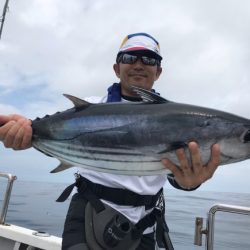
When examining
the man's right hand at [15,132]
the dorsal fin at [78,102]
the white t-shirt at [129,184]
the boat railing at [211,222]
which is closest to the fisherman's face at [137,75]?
the dorsal fin at [78,102]

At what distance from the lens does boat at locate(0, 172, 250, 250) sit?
3541 mm

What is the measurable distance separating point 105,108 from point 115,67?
3.33ft

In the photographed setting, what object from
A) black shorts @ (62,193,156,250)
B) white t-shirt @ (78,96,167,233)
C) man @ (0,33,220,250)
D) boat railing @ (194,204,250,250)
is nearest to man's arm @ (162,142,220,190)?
man @ (0,33,220,250)

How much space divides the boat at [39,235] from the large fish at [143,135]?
148 cm

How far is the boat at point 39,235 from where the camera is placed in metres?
3.54

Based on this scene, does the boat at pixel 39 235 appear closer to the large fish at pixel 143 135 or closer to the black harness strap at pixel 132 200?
the black harness strap at pixel 132 200

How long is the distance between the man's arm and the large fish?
0.11ft

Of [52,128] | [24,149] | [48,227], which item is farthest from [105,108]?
[48,227]

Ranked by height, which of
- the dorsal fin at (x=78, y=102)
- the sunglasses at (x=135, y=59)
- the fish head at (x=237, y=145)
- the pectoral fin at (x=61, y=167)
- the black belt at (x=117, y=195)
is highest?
the sunglasses at (x=135, y=59)

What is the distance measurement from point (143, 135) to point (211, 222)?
1.72 m

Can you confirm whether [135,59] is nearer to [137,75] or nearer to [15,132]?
[137,75]

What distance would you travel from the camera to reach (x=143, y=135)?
88.3 inches

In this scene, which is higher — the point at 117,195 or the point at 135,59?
the point at 135,59

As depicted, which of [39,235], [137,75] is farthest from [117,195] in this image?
[39,235]
